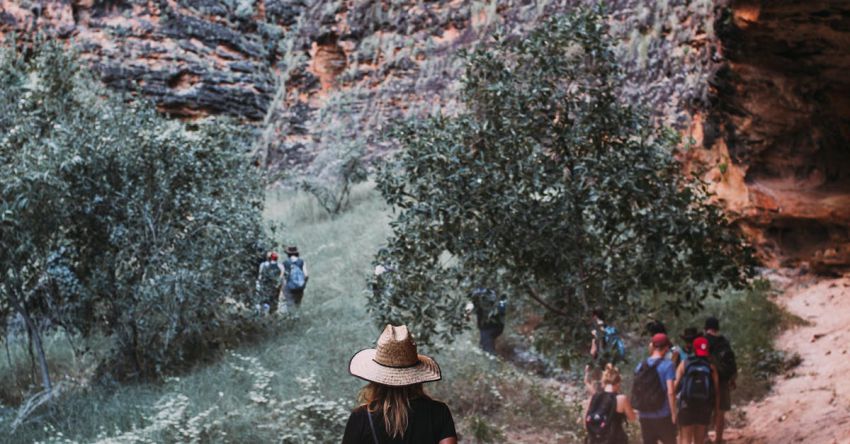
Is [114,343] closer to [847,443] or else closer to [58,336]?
[58,336]

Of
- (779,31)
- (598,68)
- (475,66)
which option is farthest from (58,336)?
(779,31)

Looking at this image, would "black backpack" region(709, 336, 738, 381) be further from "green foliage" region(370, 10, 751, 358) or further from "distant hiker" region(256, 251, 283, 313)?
"distant hiker" region(256, 251, 283, 313)

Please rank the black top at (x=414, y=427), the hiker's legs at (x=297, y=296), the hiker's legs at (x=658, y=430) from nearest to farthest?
the black top at (x=414, y=427) < the hiker's legs at (x=658, y=430) < the hiker's legs at (x=297, y=296)

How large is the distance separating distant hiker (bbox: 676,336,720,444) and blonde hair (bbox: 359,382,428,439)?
4509 mm

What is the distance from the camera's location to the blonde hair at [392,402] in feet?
11.6

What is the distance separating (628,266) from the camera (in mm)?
7570

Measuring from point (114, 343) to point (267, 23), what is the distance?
989 inches


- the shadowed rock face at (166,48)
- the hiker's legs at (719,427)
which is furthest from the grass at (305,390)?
the shadowed rock face at (166,48)

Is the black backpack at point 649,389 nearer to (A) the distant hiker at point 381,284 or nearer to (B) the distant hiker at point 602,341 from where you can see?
(B) the distant hiker at point 602,341

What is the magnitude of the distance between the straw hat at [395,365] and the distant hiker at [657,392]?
13.6 ft

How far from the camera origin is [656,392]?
7.46 m

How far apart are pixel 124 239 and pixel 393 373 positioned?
7.91 meters

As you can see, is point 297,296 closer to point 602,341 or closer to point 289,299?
point 289,299

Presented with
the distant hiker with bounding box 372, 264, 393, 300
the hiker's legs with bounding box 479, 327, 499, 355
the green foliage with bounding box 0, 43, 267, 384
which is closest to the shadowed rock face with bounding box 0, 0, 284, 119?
the green foliage with bounding box 0, 43, 267, 384
